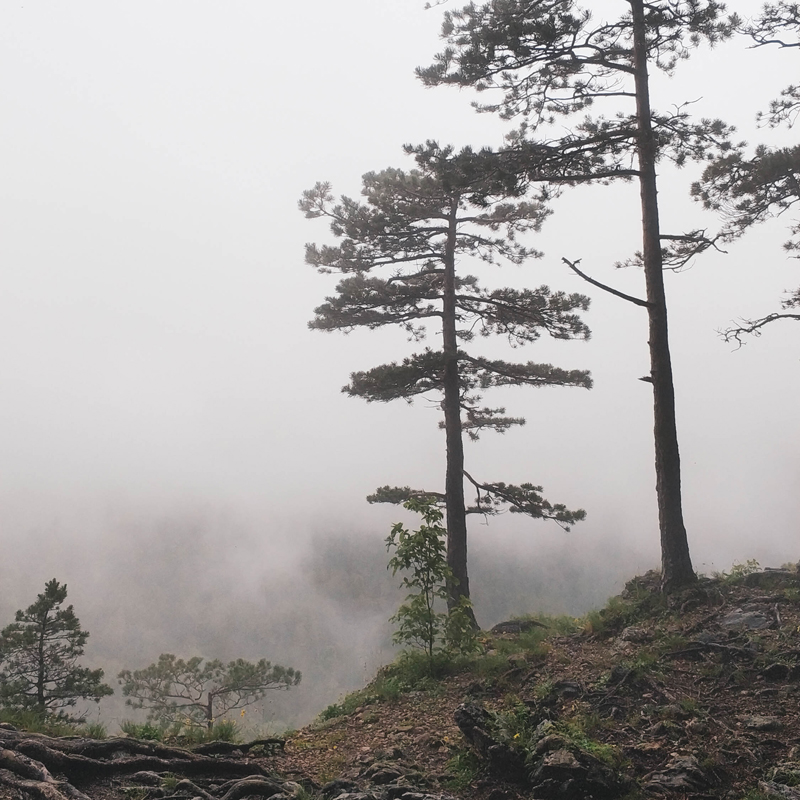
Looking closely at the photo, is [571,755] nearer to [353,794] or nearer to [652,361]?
[353,794]

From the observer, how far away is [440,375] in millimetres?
16016

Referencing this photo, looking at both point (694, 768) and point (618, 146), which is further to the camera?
point (618, 146)

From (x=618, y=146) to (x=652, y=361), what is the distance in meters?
4.16

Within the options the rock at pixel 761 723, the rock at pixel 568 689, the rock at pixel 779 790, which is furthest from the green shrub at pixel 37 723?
the rock at pixel 761 723

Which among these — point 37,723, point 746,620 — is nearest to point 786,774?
point 746,620

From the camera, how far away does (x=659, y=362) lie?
11211mm

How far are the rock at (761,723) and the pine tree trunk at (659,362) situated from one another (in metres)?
4.38

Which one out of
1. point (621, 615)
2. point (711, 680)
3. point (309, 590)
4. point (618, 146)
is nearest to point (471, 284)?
point (618, 146)

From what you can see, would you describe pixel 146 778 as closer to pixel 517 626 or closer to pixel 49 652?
pixel 49 652

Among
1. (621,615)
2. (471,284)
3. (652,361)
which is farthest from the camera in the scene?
(471,284)

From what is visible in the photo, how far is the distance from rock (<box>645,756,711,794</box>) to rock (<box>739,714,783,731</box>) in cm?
105

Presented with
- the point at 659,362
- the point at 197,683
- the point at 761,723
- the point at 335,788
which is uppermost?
the point at 659,362

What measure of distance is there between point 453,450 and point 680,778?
10.6 metres

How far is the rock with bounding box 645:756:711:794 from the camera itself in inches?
202
